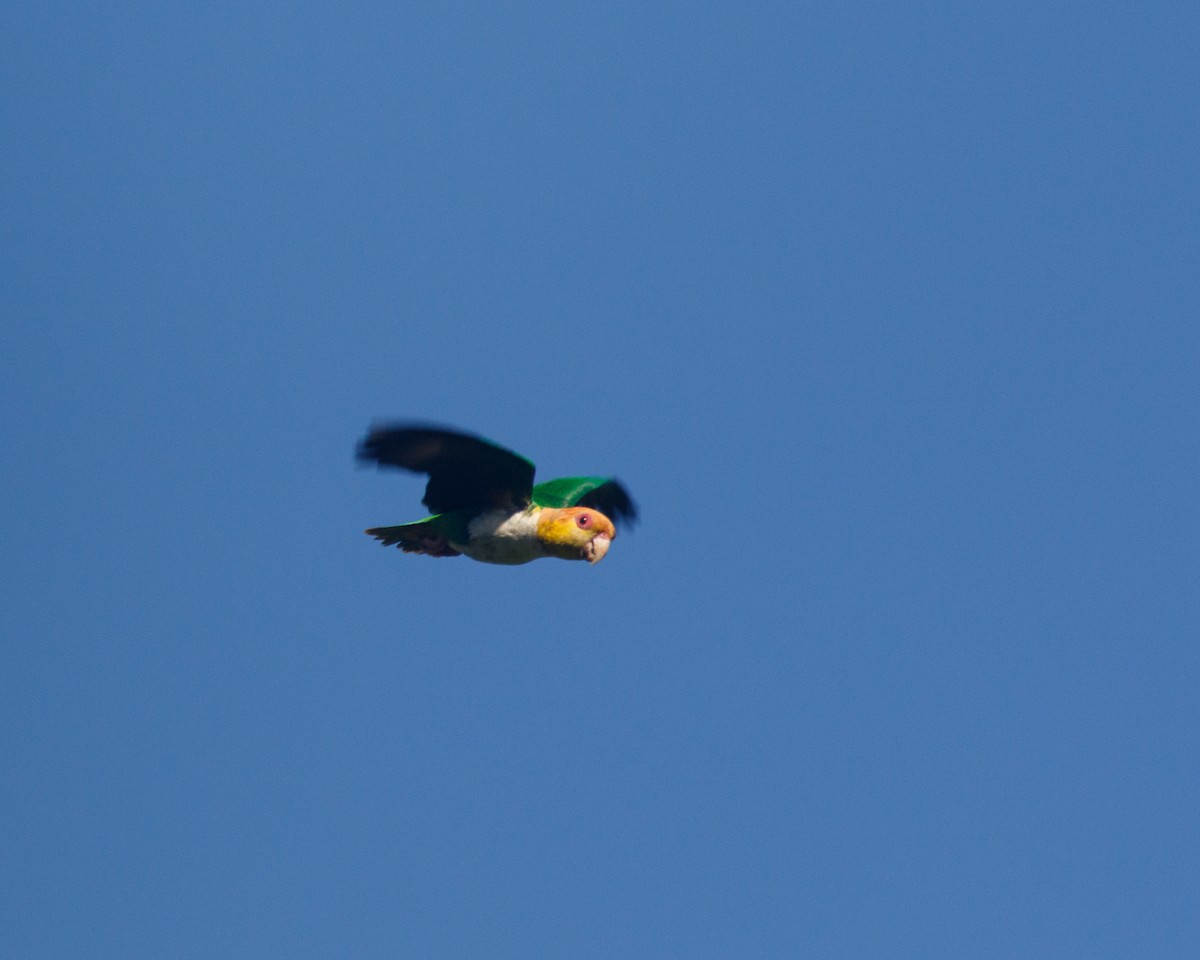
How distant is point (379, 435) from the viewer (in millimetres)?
17203

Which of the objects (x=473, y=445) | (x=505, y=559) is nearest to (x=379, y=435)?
(x=473, y=445)

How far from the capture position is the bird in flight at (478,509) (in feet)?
56.8

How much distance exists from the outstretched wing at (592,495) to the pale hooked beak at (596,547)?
1.01 meters

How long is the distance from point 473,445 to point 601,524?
1.72 m

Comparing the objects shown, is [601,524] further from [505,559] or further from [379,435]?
[379,435]

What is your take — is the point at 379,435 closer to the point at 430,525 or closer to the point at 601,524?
the point at 430,525

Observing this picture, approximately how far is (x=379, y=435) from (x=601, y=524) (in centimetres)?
269

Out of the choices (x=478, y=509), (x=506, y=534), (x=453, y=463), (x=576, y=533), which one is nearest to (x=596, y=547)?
(x=576, y=533)

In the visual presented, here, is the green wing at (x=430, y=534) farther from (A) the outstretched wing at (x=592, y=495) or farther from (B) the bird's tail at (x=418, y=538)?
(A) the outstretched wing at (x=592, y=495)

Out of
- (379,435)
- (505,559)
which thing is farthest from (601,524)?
(379,435)

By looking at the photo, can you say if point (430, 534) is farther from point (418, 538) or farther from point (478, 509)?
point (478, 509)

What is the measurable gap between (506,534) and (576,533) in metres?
0.84

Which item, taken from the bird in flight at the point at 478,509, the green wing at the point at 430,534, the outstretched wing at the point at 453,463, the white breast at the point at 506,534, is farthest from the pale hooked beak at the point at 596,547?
the green wing at the point at 430,534

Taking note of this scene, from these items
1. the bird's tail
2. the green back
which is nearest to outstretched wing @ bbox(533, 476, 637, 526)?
the green back
